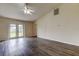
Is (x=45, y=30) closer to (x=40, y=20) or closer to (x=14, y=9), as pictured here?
(x=40, y=20)

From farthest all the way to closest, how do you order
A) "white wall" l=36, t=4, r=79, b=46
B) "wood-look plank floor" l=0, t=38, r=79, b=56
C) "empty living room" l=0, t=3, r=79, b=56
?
"white wall" l=36, t=4, r=79, b=46
"empty living room" l=0, t=3, r=79, b=56
"wood-look plank floor" l=0, t=38, r=79, b=56

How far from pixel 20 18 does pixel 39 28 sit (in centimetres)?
448

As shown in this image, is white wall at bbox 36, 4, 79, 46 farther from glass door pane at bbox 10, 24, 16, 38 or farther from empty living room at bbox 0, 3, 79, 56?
glass door pane at bbox 10, 24, 16, 38

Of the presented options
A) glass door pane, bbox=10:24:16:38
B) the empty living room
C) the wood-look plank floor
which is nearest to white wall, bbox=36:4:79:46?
the empty living room

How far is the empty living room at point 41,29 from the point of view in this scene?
3.76 m

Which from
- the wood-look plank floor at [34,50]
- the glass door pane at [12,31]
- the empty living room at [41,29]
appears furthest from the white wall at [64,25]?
the glass door pane at [12,31]

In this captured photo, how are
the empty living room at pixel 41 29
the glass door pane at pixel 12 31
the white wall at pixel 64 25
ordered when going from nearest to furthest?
the empty living room at pixel 41 29 → the glass door pane at pixel 12 31 → the white wall at pixel 64 25

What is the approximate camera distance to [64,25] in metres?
5.75

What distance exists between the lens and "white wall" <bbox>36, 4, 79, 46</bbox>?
503cm

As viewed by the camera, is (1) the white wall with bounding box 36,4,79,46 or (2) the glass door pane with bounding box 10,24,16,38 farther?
(1) the white wall with bounding box 36,4,79,46

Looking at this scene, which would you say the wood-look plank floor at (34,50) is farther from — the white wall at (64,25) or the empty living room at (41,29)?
the white wall at (64,25)

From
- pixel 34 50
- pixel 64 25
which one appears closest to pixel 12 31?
pixel 34 50

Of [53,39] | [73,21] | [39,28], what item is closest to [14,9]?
[73,21]

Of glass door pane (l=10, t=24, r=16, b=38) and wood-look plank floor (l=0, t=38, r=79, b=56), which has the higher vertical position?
glass door pane (l=10, t=24, r=16, b=38)
